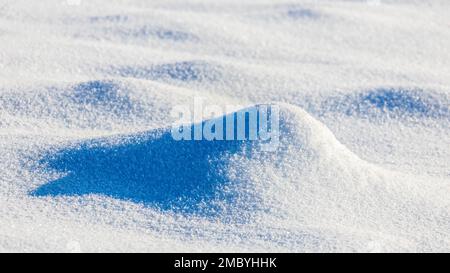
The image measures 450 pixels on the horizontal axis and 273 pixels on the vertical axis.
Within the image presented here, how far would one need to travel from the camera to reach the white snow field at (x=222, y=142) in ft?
6.63

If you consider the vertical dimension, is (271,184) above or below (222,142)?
below

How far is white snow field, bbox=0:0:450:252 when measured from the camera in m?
2.02

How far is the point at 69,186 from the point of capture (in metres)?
2.23

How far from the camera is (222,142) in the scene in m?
2.25

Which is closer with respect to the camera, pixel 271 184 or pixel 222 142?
pixel 271 184

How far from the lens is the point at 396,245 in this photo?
1941mm

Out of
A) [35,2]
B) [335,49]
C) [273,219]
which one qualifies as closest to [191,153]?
[273,219]

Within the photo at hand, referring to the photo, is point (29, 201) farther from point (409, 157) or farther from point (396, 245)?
point (409, 157)
